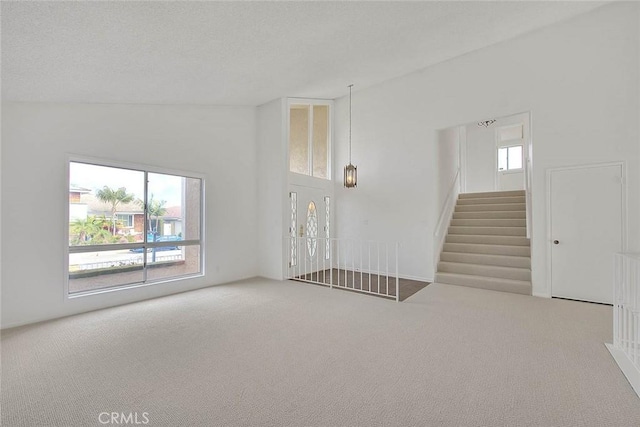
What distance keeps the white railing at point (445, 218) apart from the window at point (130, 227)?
14.1 ft

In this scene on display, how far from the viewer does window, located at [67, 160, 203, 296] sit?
3713 millimetres

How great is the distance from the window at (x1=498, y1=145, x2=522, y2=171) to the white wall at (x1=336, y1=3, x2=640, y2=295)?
4.51m

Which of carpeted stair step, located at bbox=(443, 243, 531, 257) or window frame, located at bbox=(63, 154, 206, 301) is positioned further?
carpeted stair step, located at bbox=(443, 243, 531, 257)

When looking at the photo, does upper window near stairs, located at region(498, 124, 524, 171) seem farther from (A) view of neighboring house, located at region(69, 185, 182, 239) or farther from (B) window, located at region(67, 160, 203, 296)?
(A) view of neighboring house, located at region(69, 185, 182, 239)

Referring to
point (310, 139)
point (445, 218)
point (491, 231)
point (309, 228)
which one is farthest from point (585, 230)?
point (310, 139)

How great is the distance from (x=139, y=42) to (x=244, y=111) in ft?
10.2

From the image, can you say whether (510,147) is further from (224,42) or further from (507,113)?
(224,42)

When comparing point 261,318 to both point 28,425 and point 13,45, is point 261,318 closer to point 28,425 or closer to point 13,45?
point 28,425

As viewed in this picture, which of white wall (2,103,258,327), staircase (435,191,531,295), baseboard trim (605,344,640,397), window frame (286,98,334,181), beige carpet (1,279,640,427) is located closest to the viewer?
beige carpet (1,279,640,427)

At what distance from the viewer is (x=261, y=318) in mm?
3477

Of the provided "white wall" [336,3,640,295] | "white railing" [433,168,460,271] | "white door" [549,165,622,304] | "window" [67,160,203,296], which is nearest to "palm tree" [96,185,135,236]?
"window" [67,160,203,296]

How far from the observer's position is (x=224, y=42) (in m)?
3.05

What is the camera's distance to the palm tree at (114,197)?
390 cm

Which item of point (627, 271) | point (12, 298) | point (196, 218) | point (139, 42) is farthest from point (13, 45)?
point (627, 271)
